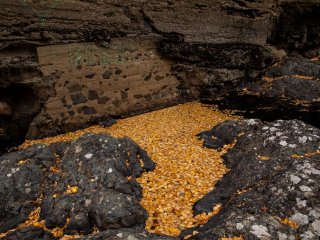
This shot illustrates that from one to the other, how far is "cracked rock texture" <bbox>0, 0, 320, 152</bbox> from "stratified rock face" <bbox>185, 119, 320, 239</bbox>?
4965 mm

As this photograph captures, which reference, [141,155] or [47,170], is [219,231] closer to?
[141,155]

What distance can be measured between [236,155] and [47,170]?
437 cm

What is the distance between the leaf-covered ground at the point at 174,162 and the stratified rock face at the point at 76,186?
37 centimetres

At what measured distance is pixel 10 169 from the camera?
6.78m

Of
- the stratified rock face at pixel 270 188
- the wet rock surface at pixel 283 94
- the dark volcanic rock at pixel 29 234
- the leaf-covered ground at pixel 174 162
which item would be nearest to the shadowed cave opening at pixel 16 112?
the leaf-covered ground at pixel 174 162

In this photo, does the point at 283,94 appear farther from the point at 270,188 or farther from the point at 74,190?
the point at 74,190

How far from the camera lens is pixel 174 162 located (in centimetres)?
818

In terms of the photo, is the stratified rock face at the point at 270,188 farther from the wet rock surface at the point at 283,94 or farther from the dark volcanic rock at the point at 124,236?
the wet rock surface at the point at 283,94

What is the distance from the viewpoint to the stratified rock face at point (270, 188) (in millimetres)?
5039

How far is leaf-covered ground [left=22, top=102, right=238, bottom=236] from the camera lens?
20.5 ft

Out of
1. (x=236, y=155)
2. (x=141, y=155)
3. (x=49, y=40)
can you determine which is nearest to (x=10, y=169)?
(x=141, y=155)

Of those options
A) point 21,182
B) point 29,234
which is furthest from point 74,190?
point 21,182

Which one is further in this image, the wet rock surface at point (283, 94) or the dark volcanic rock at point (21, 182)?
the wet rock surface at point (283, 94)

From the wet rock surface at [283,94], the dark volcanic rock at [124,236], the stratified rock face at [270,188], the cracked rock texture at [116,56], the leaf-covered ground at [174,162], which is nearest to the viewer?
the dark volcanic rock at [124,236]
